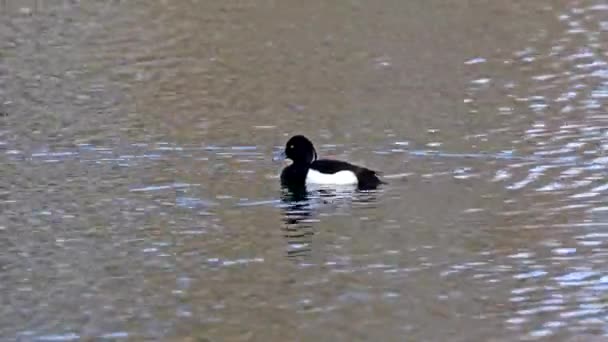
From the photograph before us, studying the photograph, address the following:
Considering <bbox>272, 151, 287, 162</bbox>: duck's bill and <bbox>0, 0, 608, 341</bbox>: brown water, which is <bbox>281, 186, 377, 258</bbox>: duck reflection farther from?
<bbox>272, 151, 287, 162</bbox>: duck's bill

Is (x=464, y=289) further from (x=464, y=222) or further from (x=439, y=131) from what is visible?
(x=439, y=131)

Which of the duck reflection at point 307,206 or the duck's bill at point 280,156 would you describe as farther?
the duck's bill at point 280,156

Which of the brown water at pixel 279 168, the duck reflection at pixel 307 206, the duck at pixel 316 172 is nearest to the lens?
the brown water at pixel 279 168

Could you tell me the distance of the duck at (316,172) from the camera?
1471 cm

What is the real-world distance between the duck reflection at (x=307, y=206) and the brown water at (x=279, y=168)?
0.15ft

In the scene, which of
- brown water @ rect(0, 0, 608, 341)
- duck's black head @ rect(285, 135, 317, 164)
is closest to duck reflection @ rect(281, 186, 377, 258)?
brown water @ rect(0, 0, 608, 341)

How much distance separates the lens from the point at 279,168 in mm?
16109

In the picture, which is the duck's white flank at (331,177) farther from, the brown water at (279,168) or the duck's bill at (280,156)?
the duck's bill at (280,156)

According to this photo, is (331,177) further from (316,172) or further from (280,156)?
(280,156)

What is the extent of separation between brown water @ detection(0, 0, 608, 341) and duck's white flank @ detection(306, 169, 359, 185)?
0.38m

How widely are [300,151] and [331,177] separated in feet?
2.11

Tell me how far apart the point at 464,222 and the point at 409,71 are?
8695 mm

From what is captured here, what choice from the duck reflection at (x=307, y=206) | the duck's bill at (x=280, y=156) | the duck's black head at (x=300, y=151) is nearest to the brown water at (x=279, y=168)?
the duck reflection at (x=307, y=206)

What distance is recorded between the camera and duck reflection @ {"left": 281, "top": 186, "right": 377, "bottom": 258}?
12.6 metres
